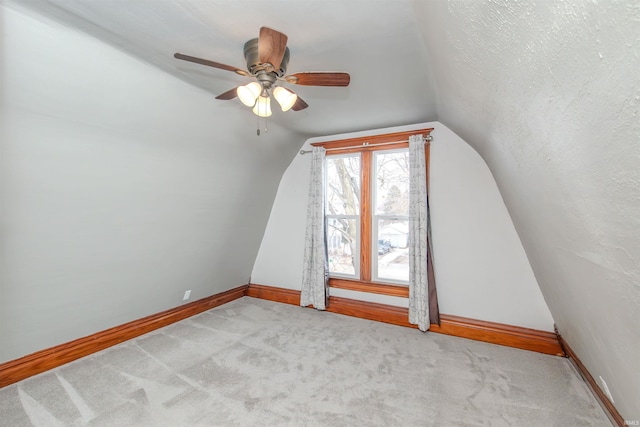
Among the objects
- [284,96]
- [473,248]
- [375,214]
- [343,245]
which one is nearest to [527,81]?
[284,96]

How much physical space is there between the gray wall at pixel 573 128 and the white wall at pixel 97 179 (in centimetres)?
195

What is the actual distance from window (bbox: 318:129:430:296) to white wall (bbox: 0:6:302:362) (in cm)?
113

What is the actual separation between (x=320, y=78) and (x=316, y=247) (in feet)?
7.89

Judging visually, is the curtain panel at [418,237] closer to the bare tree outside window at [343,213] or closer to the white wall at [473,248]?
the white wall at [473,248]

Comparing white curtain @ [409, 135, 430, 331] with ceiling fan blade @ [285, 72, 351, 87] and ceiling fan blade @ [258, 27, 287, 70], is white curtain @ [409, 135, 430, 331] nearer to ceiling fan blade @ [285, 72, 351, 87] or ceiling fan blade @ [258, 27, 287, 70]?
ceiling fan blade @ [285, 72, 351, 87]

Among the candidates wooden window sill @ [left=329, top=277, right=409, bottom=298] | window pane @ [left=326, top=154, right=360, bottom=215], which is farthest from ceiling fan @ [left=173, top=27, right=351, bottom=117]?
wooden window sill @ [left=329, top=277, right=409, bottom=298]

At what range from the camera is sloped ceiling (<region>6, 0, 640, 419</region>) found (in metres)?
0.70

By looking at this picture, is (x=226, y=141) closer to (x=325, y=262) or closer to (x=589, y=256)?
(x=325, y=262)

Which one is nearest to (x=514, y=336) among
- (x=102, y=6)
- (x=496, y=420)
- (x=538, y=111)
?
(x=496, y=420)

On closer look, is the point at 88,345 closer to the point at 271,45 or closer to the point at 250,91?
the point at 250,91

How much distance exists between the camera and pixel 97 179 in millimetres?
2061

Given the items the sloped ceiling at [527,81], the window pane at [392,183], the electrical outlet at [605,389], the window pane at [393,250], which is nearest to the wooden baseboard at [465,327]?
the sloped ceiling at [527,81]

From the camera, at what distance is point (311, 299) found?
3773mm

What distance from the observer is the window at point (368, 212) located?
3.51 meters
